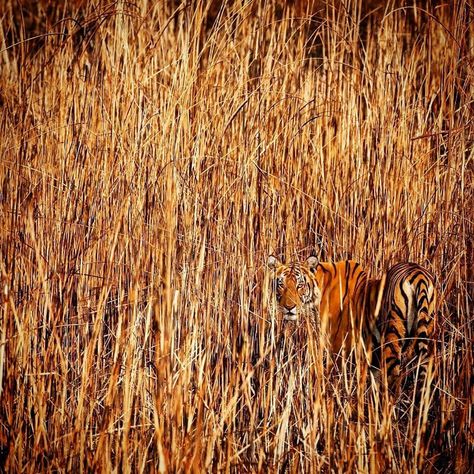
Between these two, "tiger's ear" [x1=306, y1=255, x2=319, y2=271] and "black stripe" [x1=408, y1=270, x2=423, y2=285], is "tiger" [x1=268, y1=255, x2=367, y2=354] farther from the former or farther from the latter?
"black stripe" [x1=408, y1=270, x2=423, y2=285]

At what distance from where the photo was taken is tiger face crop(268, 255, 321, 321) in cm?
262

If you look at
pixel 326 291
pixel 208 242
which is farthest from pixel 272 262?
pixel 326 291

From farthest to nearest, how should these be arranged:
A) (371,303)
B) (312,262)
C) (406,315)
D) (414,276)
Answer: (312,262), (371,303), (406,315), (414,276)

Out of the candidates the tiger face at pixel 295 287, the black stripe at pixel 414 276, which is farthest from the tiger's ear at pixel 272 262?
the black stripe at pixel 414 276

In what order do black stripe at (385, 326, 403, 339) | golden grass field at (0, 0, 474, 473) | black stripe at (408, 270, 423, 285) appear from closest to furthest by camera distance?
golden grass field at (0, 0, 474, 473) < black stripe at (408, 270, 423, 285) < black stripe at (385, 326, 403, 339)

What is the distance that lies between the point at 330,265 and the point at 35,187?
3.33 feet

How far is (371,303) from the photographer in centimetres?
247

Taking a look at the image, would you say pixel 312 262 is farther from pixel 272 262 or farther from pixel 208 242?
pixel 208 242

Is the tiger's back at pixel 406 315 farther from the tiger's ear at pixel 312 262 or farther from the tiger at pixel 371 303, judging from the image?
the tiger's ear at pixel 312 262

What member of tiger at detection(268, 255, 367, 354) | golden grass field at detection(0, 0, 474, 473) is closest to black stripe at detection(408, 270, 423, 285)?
golden grass field at detection(0, 0, 474, 473)

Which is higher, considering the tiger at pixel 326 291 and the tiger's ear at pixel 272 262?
the tiger's ear at pixel 272 262

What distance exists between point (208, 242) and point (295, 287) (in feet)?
1.58

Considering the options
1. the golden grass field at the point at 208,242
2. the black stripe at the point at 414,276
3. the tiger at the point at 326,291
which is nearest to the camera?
the golden grass field at the point at 208,242

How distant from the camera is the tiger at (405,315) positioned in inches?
87.4
